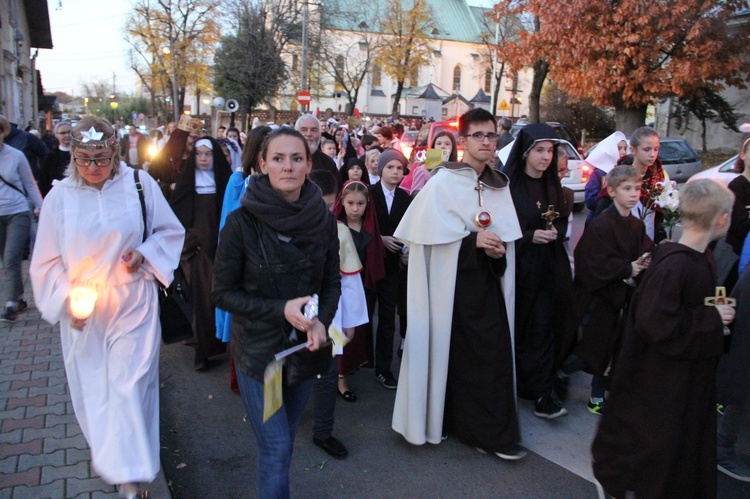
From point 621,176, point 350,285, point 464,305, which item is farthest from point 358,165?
point 621,176

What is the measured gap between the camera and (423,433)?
414cm

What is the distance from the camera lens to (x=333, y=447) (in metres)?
4.16

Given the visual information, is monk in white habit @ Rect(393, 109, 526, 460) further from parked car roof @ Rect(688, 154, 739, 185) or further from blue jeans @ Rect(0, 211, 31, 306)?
blue jeans @ Rect(0, 211, 31, 306)

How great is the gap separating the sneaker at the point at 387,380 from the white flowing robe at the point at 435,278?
1105 mm

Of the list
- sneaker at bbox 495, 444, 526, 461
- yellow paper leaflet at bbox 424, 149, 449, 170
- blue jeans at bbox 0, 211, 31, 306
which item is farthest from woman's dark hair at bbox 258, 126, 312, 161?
blue jeans at bbox 0, 211, 31, 306

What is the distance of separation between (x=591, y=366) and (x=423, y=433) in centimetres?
130

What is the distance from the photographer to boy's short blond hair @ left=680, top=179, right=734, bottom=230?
9.82ft

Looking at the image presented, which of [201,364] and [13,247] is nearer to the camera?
[201,364]

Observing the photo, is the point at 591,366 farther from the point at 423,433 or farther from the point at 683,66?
the point at 683,66

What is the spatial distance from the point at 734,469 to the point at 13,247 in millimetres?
6897

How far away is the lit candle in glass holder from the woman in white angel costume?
0.04m

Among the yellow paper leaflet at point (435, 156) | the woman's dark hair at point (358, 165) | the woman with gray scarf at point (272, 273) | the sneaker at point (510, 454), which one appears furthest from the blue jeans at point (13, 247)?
the sneaker at point (510, 454)

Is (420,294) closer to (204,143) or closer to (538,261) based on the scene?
(538,261)

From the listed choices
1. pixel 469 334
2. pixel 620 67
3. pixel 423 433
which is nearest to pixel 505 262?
pixel 469 334
